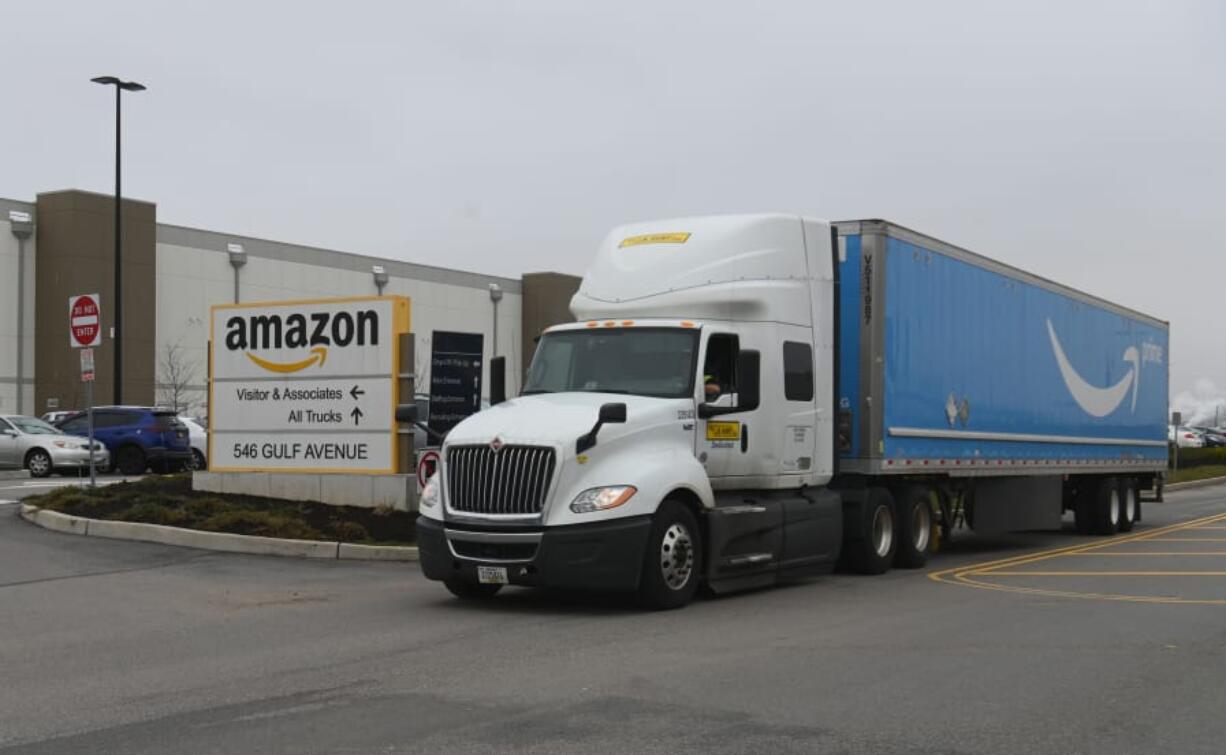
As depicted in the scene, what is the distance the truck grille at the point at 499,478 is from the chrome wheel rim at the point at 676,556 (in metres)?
1.18

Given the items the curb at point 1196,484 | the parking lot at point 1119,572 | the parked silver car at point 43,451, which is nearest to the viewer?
the parking lot at point 1119,572

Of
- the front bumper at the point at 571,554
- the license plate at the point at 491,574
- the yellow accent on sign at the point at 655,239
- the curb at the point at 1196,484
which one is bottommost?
the curb at the point at 1196,484

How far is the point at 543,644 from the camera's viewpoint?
9.77 meters

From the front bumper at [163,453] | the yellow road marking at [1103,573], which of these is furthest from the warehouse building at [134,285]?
the yellow road marking at [1103,573]

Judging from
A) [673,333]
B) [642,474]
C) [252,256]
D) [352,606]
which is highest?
[252,256]

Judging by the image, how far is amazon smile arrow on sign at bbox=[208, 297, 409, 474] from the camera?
18.2 metres

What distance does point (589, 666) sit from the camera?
881cm

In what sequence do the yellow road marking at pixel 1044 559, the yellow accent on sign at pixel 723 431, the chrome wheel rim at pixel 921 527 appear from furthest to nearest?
the chrome wheel rim at pixel 921 527 → the yellow road marking at pixel 1044 559 → the yellow accent on sign at pixel 723 431

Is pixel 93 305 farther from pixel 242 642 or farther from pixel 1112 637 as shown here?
pixel 1112 637

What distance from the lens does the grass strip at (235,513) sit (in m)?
16.5

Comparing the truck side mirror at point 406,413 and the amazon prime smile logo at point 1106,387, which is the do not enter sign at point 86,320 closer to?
the truck side mirror at point 406,413

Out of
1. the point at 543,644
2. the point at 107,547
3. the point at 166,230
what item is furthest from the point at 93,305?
the point at 166,230

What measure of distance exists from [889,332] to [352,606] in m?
6.79

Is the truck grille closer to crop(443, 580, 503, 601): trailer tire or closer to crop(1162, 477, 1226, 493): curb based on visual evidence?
crop(443, 580, 503, 601): trailer tire
